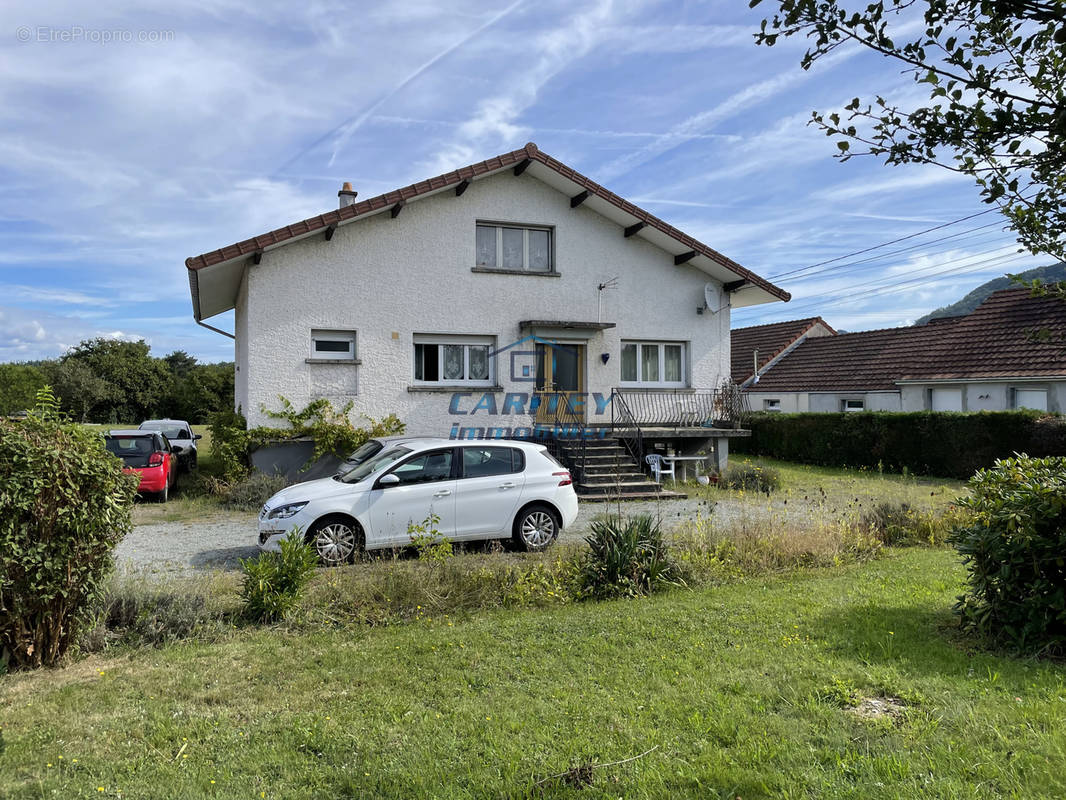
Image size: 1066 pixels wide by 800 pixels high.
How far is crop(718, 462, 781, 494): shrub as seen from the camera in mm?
16125

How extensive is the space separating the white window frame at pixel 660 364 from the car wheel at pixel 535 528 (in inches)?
336

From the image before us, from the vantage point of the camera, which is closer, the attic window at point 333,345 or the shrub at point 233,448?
the shrub at point 233,448

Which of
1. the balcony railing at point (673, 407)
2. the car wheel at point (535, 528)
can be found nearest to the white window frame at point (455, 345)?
the balcony railing at point (673, 407)

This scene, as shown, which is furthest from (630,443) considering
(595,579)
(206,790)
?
(206,790)

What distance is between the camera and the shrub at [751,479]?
52.9ft

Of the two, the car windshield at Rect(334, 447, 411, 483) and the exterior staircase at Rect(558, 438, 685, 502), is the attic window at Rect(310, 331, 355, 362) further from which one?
the car windshield at Rect(334, 447, 411, 483)

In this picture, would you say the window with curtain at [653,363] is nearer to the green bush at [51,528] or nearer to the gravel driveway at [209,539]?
the gravel driveway at [209,539]

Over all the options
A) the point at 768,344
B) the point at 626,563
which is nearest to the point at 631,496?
the point at 626,563

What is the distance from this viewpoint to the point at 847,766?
3.58 meters

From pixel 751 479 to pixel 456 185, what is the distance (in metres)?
9.38

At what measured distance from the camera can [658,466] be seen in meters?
15.9

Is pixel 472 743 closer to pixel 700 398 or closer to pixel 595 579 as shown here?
pixel 595 579

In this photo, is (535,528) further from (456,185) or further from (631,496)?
(456,185)

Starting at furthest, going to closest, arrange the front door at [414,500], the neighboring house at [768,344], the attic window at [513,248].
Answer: the neighboring house at [768,344] < the attic window at [513,248] < the front door at [414,500]
